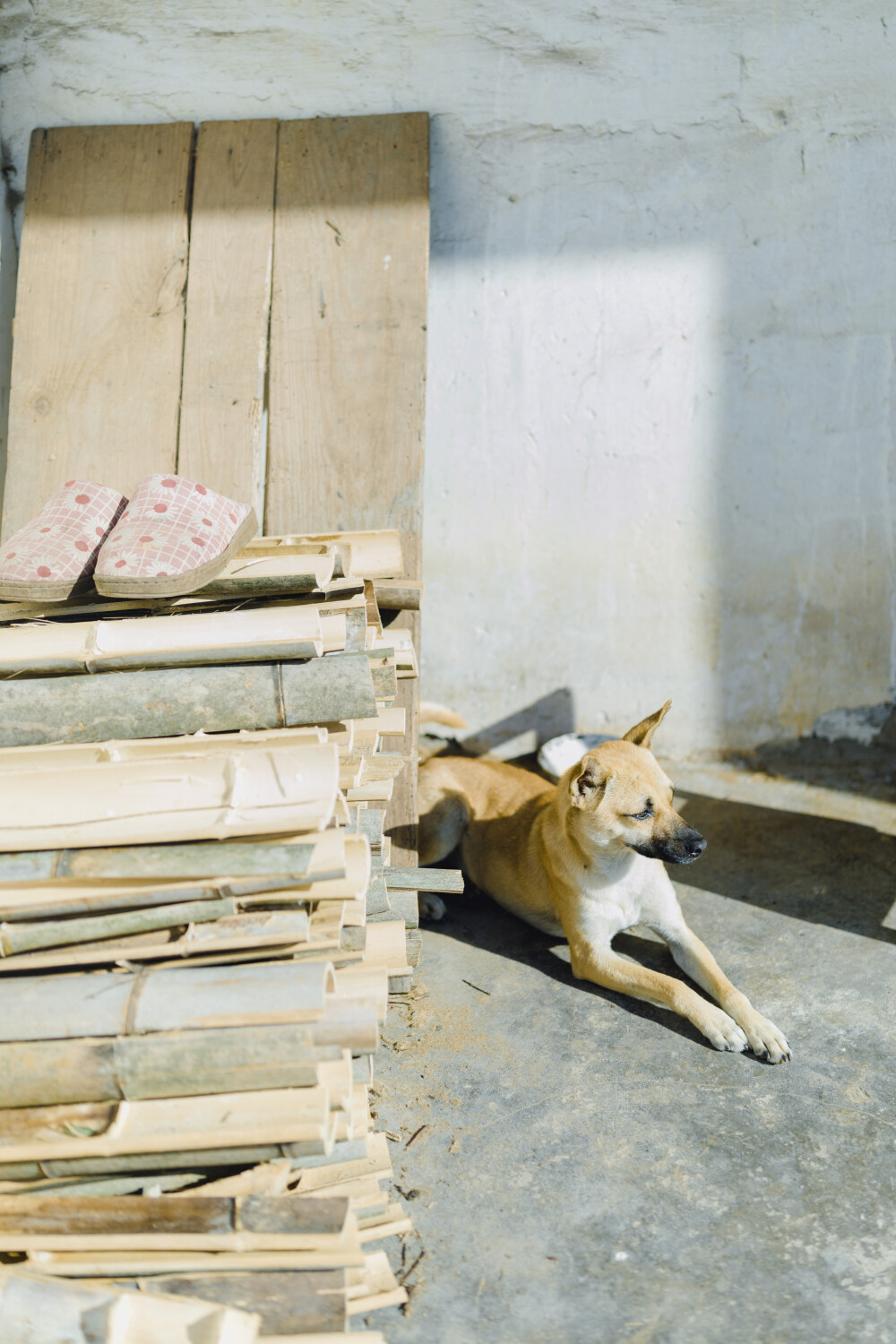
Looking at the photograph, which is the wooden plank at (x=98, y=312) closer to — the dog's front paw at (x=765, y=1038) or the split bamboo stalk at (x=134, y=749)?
the split bamboo stalk at (x=134, y=749)

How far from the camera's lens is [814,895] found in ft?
12.2

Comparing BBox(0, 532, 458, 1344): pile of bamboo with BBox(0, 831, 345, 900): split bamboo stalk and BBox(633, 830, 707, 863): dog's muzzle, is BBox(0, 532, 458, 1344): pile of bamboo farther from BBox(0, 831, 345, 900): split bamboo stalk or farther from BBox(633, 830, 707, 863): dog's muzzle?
BBox(633, 830, 707, 863): dog's muzzle

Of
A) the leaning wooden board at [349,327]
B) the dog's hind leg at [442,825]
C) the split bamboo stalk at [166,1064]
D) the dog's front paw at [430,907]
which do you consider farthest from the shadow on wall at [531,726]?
the split bamboo stalk at [166,1064]

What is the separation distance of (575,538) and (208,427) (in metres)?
1.76

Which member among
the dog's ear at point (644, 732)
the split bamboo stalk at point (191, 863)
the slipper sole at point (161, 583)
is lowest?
the split bamboo stalk at point (191, 863)

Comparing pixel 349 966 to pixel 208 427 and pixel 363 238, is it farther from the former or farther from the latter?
pixel 363 238

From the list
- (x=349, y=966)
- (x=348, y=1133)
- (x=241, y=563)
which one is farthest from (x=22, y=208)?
(x=348, y=1133)

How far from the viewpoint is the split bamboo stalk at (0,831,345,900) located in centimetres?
211

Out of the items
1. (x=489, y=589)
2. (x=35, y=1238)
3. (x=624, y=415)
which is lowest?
(x=35, y=1238)

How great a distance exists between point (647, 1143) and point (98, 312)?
3.64 m

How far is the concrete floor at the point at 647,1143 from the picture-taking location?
203cm

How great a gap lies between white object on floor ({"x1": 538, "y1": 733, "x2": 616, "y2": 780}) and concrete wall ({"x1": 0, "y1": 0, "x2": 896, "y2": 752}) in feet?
0.60

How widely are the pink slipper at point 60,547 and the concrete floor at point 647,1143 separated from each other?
168 cm

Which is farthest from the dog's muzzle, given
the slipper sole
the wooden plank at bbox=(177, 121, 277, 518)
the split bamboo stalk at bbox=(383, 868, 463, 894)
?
the wooden plank at bbox=(177, 121, 277, 518)
